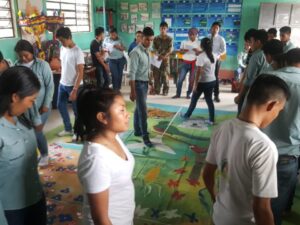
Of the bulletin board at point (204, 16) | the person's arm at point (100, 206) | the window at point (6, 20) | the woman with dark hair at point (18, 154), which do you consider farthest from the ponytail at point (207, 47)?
the bulletin board at point (204, 16)

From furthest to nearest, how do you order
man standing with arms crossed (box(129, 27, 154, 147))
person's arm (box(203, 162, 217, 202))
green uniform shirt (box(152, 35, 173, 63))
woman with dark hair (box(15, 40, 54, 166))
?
green uniform shirt (box(152, 35, 173, 63)) → man standing with arms crossed (box(129, 27, 154, 147)) → woman with dark hair (box(15, 40, 54, 166)) → person's arm (box(203, 162, 217, 202))

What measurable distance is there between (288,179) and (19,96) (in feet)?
5.20

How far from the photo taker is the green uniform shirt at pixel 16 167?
125 centimetres

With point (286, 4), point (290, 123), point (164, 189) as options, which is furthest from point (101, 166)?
point (286, 4)

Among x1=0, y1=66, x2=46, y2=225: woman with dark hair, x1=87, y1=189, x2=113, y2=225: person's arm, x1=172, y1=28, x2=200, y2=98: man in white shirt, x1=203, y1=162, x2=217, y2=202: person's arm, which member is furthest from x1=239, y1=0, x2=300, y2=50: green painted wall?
x1=87, y1=189, x2=113, y2=225: person's arm

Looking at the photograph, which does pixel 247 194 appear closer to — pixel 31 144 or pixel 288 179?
pixel 288 179

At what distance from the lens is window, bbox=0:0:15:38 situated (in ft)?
15.7

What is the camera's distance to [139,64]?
11.2 ft

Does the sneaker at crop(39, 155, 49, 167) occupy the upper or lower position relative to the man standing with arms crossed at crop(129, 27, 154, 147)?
lower

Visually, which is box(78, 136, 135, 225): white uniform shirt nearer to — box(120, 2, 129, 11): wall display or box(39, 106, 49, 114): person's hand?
box(39, 106, 49, 114): person's hand

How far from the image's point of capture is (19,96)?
1356mm

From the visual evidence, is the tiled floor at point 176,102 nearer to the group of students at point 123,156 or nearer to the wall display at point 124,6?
the wall display at point 124,6

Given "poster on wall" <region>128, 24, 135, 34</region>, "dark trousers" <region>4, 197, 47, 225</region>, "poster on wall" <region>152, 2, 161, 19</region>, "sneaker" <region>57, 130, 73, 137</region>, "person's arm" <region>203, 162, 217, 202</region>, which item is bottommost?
"sneaker" <region>57, 130, 73, 137</region>

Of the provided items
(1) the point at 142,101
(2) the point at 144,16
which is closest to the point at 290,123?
(1) the point at 142,101
